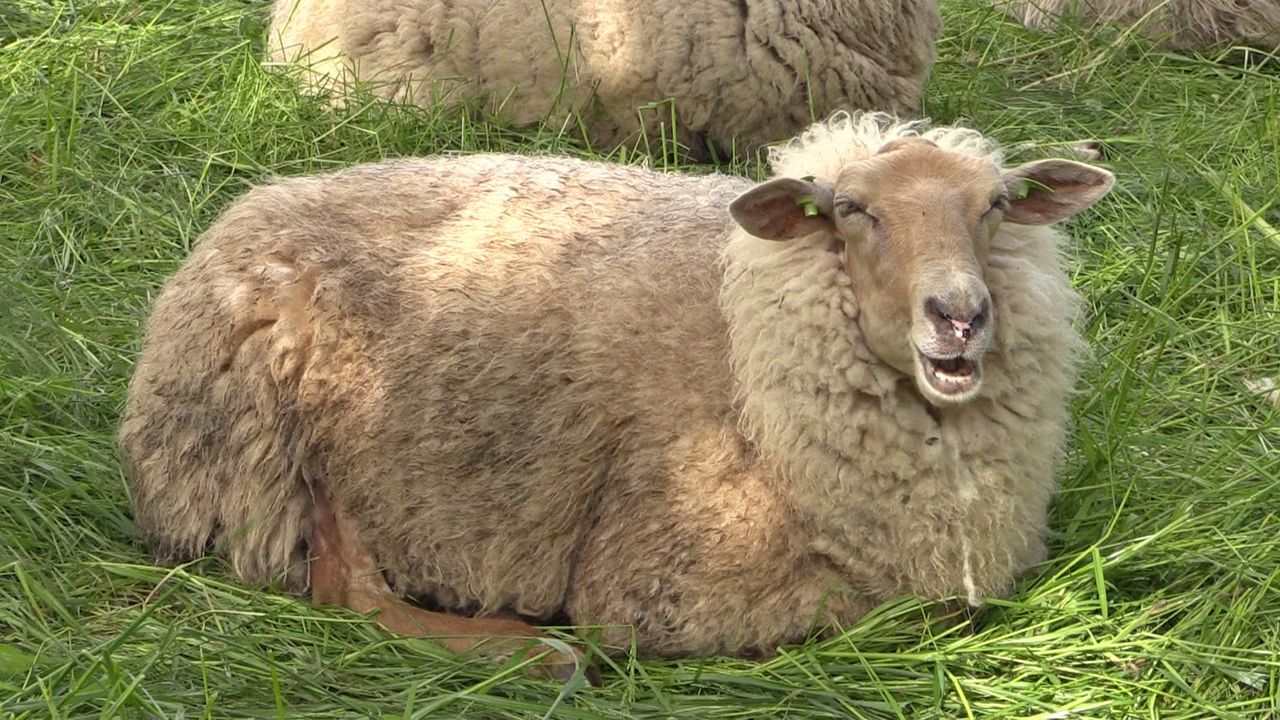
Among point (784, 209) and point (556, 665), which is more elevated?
point (784, 209)

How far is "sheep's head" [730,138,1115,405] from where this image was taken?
362 cm

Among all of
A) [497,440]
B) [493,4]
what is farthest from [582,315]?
[493,4]

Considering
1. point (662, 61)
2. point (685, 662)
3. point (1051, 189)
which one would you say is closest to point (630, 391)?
point (685, 662)

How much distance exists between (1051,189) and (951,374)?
614 mm

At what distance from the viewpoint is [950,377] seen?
3.67 m

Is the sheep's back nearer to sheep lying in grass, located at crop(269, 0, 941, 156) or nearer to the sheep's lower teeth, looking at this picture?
the sheep's lower teeth

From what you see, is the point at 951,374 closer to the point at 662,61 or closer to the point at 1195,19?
the point at 662,61

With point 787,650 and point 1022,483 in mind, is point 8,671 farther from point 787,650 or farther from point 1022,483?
point 1022,483

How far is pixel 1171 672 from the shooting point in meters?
3.68

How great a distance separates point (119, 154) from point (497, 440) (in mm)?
2595

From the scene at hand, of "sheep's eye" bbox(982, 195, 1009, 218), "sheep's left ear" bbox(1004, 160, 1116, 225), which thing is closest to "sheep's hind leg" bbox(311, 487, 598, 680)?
"sheep's eye" bbox(982, 195, 1009, 218)

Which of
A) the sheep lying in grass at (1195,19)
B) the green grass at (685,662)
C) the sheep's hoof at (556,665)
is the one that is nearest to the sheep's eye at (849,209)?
the green grass at (685,662)

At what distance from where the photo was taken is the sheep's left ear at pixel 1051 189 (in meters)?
3.99

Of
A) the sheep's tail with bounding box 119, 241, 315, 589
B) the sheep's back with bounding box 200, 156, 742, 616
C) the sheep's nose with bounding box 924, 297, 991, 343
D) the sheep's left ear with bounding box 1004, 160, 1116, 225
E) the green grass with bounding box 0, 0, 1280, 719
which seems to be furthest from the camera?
the sheep's tail with bounding box 119, 241, 315, 589
